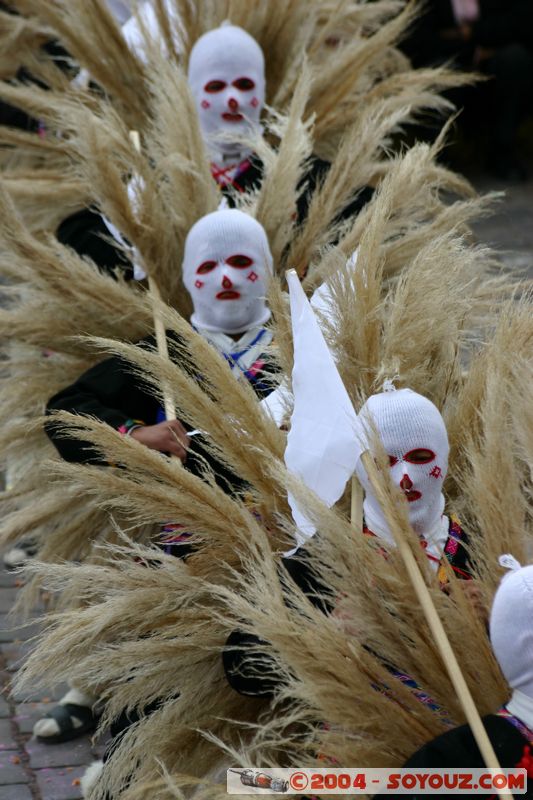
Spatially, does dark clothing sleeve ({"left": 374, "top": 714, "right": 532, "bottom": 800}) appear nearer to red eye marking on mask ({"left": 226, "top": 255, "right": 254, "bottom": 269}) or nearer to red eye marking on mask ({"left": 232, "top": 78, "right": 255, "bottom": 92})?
red eye marking on mask ({"left": 226, "top": 255, "right": 254, "bottom": 269})

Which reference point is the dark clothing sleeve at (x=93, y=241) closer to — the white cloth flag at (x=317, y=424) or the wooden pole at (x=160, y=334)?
the wooden pole at (x=160, y=334)

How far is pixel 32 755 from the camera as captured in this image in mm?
3588

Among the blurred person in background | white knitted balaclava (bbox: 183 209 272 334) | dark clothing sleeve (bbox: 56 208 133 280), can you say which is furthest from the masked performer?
the blurred person in background

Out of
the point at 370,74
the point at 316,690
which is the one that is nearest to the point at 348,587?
the point at 316,690

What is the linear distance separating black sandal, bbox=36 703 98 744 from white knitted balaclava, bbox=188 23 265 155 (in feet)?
5.49

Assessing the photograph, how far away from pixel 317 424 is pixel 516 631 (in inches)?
23.9

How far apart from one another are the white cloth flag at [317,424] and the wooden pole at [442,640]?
2.9 inches

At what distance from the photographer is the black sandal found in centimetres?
366

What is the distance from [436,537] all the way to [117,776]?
0.72 meters

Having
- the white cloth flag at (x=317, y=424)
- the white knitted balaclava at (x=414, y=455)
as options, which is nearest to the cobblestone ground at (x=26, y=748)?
the white cloth flag at (x=317, y=424)

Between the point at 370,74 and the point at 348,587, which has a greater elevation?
the point at 370,74

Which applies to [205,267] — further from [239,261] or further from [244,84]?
[244,84]

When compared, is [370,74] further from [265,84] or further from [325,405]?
[325,405]

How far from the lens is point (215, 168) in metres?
4.30
